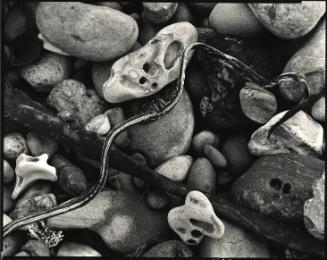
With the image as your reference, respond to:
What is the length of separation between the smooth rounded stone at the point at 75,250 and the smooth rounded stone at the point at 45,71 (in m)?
0.72

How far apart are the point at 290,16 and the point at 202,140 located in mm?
Answer: 648

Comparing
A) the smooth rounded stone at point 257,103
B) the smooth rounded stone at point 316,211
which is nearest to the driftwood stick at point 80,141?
the smooth rounded stone at point 316,211

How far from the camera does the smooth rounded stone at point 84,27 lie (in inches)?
72.7

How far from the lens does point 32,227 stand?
1.80 metres

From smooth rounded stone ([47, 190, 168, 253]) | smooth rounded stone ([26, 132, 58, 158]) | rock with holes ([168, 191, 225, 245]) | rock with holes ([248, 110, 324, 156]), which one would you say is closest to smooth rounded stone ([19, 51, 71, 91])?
smooth rounded stone ([26, 132, 58, 158])

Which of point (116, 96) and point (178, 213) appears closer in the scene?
point (178, 213)

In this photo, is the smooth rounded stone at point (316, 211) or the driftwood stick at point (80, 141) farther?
the driftwood stick at point (80, 141)

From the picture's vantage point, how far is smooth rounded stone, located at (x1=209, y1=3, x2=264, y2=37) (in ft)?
6.35

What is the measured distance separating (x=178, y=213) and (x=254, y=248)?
36cm

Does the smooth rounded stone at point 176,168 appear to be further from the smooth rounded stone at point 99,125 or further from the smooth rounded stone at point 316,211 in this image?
the smooth rounded stone at point 316,211

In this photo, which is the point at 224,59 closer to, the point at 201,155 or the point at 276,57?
the point at 276,57

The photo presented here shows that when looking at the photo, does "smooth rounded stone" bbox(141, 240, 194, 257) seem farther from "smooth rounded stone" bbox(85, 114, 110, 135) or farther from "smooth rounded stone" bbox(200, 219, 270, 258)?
"smooth rounded stone" bbox(85, 114, 110, 135)

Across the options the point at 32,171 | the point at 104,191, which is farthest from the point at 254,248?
the point at 32,171

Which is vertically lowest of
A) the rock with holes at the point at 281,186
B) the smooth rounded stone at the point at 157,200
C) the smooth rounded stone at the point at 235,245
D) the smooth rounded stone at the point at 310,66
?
the smooth rounded stone at the point at 157,200
